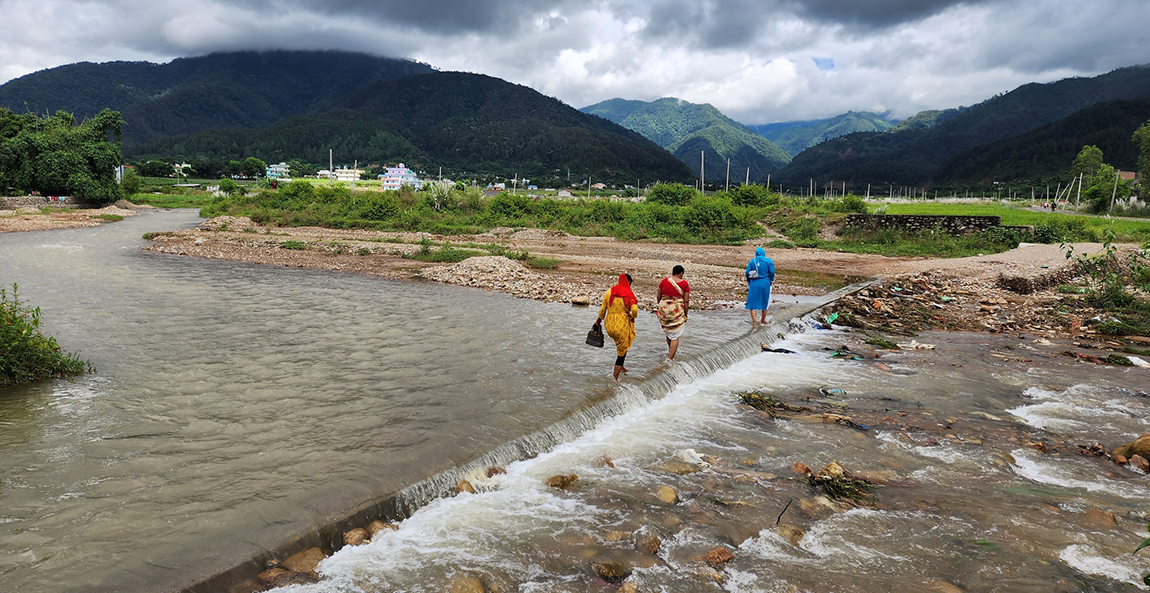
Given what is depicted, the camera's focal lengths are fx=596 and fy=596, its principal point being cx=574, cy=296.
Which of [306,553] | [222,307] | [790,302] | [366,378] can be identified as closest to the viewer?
[306,553]

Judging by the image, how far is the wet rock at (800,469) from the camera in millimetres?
7189

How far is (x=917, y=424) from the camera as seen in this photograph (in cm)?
891

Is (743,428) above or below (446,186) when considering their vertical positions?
below

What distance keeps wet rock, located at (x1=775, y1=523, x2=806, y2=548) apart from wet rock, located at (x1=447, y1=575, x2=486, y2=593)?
2.94 metres

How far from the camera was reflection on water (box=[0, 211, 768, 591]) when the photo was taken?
211 inches

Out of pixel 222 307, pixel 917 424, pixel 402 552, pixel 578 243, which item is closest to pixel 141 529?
pixel 402 552

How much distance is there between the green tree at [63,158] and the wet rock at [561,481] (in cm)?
7419

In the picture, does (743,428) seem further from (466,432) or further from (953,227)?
(953,227)

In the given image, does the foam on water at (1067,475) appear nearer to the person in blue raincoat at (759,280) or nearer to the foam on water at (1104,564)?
the foam on water at (1104,564)

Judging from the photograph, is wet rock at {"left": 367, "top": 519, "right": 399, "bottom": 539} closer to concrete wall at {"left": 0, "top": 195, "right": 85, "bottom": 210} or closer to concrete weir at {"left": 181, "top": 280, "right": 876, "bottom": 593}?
concrete weir at {"left": 181, "top": 280, "right": 876, "bottom": 593}

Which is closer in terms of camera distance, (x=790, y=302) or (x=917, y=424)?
(x=917, y=424)

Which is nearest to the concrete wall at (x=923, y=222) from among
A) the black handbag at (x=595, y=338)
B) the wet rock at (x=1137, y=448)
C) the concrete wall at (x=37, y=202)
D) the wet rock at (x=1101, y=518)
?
the wet rock at (x=1137, y=448)

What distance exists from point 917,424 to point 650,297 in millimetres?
10858

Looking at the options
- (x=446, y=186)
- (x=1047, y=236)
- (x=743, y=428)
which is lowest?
(x=743, y=428)
